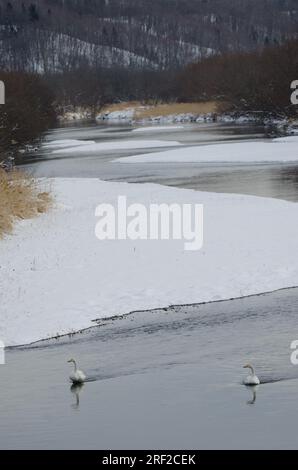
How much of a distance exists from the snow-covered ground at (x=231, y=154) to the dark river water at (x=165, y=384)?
28667mm

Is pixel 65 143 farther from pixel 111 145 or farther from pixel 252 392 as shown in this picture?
pixel 252 392

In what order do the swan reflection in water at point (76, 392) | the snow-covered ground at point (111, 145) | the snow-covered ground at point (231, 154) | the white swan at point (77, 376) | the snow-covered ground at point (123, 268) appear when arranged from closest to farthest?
the swan reflection in water at point (76, 392) → the white swan at point (77, 376) → the snow-covered ground at point (123, 268) → the snow-covered ground at point (231, 154) → the snow-covered ground at point (111, 145)

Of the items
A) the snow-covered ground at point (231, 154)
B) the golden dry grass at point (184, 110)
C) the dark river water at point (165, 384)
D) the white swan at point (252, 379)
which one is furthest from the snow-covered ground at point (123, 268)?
the golden dry grass at point (184, 110)

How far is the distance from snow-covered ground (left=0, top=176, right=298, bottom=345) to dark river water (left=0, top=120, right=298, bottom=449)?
67 centimetres

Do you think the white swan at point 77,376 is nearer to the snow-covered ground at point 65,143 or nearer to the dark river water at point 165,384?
the dark river water at point 165,384

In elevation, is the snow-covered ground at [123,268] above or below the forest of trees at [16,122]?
below

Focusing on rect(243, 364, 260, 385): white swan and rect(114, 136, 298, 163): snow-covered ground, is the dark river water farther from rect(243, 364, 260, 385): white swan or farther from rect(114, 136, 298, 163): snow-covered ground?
rect(114, 136, 298, 163): snow-covered ground

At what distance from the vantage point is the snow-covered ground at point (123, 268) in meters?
17.5

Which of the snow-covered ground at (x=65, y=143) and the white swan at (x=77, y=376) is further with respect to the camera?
the snow-covered ground at (x=65, y=143)

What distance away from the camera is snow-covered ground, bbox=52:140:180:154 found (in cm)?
5884

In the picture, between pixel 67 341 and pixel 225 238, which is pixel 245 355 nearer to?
pixel 67 341

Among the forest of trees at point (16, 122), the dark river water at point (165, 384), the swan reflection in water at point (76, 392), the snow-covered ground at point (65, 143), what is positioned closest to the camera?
the dark river water at point (165, 384)

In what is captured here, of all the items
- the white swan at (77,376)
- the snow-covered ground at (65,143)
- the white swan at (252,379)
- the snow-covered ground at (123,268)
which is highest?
the snow-covered ground at (65,143)
